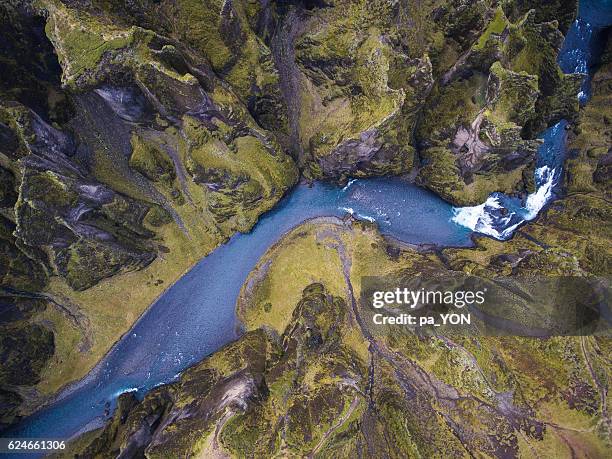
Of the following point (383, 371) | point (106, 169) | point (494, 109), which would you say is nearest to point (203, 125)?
point (106, 169)

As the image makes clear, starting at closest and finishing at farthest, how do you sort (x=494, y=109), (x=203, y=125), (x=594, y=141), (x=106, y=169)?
(x=494, y=109), (x=203, y=125), (x=106, y=169), (x=594, y=141)

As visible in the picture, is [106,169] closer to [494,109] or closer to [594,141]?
[494,109]

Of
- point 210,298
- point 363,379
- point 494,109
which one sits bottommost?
point 363,379

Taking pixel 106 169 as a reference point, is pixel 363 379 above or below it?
below

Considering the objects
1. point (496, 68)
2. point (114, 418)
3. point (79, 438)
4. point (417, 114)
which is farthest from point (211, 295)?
point (496, 68)

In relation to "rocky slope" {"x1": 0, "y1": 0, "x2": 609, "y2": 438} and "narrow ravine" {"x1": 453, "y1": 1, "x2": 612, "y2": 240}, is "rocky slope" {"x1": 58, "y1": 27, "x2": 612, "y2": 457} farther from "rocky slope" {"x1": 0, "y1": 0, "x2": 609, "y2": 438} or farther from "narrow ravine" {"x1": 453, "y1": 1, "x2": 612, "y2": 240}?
"rocky slope" {"x1": 0, "y1": 0, "x2": 609, "y2": 438}

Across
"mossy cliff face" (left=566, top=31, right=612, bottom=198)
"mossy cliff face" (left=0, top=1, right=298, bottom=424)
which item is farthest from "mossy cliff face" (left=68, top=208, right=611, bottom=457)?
"mossy cliff face" (left=0, top=1, right=298, bottom=424)

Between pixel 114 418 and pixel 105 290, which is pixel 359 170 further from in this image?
pixel 114 418
